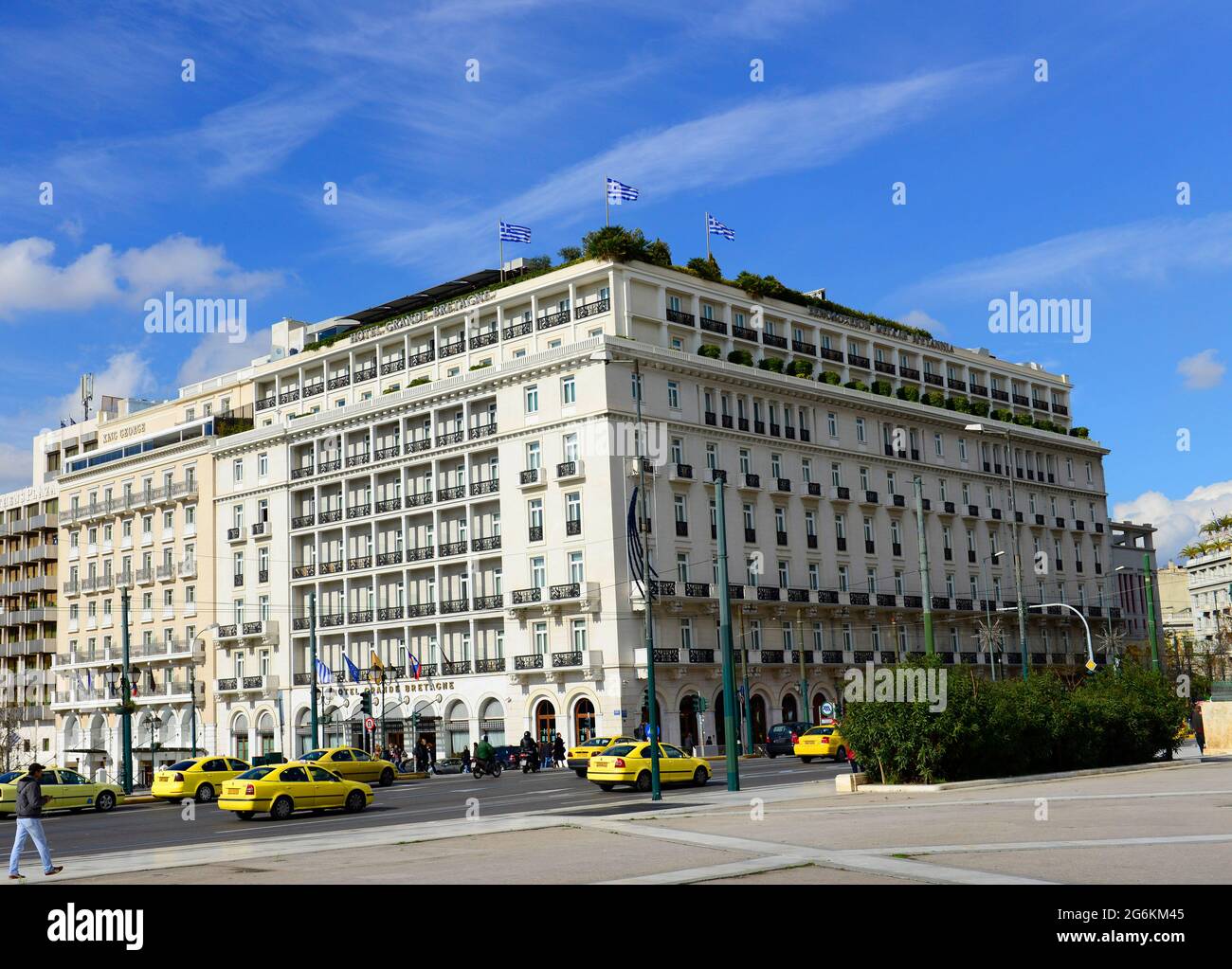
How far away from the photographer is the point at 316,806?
3108 cm

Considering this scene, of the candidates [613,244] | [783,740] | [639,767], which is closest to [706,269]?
[613,244]

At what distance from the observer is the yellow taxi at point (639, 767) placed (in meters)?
35.3

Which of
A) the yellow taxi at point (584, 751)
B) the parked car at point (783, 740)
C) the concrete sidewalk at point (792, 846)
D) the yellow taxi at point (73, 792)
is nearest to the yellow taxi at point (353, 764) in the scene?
the yellow taxi at point (73, 792)

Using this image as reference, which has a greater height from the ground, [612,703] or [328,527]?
[328,527]

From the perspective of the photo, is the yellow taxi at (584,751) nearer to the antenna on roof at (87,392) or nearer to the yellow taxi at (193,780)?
the yellow taxi at (193,780)

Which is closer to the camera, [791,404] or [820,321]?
[791,404]

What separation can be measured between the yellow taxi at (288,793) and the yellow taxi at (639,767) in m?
6.68

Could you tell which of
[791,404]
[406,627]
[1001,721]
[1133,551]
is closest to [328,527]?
[406,627]

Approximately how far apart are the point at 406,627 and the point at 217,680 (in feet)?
54.4

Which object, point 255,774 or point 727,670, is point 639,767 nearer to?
point 727,670

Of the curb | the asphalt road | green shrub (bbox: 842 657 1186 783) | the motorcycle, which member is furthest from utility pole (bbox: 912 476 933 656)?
the motorcycle

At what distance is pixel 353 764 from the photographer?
47.0m

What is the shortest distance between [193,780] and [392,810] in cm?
1543
